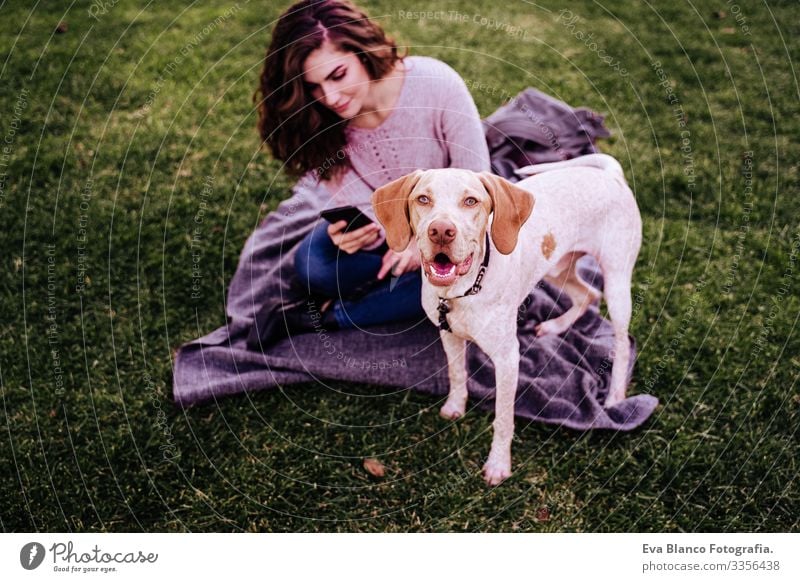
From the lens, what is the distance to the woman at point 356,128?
3.28 metres

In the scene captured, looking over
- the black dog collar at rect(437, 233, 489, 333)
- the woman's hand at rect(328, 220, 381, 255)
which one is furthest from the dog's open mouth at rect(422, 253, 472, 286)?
the woman's hand at rect(328, 220, 381, 255)

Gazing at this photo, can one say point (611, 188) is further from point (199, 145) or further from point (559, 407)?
point (199, 145)

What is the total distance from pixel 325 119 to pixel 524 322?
1.55 m

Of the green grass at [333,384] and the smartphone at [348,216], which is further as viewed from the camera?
the smartphone at [348,216]

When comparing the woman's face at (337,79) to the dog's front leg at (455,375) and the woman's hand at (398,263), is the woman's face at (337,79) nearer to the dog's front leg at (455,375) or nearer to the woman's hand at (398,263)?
the woman's hand at (398,263)

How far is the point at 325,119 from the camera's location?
11.6 ft

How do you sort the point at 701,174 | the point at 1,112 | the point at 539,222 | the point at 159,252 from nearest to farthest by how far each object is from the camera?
the point at 539,222 < the point at 159,252 < the point at 701,174 < the point at 1,112

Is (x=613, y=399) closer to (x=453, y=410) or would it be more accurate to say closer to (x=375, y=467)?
(x=453, y=410)

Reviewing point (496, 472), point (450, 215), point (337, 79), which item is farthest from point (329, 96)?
point (496, 472)

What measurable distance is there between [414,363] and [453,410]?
0.35 metres

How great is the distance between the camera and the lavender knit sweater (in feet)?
11.3

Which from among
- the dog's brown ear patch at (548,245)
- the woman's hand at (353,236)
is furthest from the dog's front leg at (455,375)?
the woman's hand at (353,236)

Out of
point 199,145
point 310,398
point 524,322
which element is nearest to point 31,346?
point 310,398

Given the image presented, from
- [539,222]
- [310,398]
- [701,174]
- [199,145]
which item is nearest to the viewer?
[539,222]
